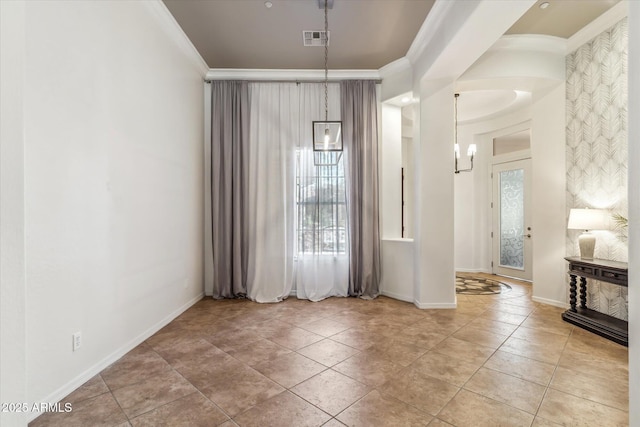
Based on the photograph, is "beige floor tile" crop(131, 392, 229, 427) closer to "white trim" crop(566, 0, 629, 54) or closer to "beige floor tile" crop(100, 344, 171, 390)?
"beige floor tile" crop(100, 344, 171, 390)

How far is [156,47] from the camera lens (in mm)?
3020

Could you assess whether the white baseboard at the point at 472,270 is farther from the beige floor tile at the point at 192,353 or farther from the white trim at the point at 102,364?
the white trim at the point at 102,364

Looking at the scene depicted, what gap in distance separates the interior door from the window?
12.4 ft

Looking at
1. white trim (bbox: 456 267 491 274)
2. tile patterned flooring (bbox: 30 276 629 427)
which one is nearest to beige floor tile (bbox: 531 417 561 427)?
tile patterned flooring (bbox: 30 276 629 427)

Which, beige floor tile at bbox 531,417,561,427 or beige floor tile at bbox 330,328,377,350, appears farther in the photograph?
beige floor tile at bbox 330,328,377,350

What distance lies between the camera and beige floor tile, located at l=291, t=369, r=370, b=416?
6.07 ft

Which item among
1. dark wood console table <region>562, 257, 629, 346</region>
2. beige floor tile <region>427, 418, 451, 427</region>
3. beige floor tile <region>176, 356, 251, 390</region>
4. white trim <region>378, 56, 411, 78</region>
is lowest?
beige floor tile <region>176, 356, 251, 390</region>

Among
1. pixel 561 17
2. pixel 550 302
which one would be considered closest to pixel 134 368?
pixel 550 302

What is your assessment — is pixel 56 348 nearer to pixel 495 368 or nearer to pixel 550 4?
pixel 495 368

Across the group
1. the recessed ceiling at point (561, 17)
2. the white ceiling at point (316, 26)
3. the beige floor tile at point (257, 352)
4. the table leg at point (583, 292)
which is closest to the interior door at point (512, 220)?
the table leg at point (583, 292)

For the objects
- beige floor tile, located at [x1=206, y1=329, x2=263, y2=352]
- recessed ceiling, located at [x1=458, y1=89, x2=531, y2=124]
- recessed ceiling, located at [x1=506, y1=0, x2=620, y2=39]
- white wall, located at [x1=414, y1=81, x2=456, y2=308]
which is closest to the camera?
beige floor tile, located at [x1=206, y1=329, x2=263, y2=352]

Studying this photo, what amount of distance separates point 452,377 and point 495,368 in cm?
44

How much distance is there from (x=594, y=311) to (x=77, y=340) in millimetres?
5157

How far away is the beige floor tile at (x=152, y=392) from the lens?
1828mm
